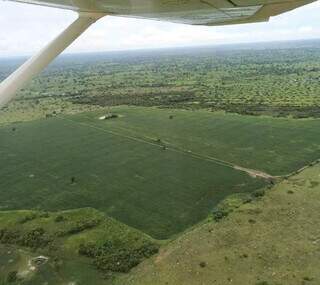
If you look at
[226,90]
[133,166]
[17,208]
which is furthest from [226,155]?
[226,90]

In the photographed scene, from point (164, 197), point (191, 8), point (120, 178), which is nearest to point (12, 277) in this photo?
point (164, 197)

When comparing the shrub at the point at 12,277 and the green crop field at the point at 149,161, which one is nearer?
the shrub at the point at 12,277

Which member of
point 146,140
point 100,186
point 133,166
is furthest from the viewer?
point 146,140

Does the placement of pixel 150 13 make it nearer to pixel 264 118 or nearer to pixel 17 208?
pixel 17 208

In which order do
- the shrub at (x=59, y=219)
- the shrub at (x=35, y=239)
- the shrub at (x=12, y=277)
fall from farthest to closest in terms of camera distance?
the shrub at (x=59, y=219)
the shrub at (x=35, y=239)
the shrub at (x=12, y=277)

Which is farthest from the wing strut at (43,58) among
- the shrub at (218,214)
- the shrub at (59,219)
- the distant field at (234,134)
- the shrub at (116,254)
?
the distant field at (234,134)

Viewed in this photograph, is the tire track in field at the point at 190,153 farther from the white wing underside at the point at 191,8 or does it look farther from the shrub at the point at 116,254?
the white wing underside at the point at 191,8
